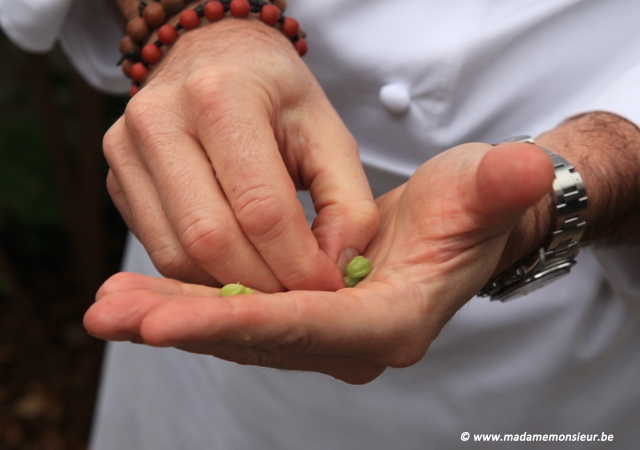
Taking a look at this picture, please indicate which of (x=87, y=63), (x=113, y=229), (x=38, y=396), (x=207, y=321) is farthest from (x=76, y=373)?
(x=207, y=321)

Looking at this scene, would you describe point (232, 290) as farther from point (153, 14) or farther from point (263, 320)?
point (153, 14)

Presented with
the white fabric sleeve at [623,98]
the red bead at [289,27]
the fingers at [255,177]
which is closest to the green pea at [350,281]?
the fingers at [255,177]

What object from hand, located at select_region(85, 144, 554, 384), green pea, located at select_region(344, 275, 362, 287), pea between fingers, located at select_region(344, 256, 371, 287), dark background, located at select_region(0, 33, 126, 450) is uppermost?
hand, located at select_region(85, 144, 554, 384)

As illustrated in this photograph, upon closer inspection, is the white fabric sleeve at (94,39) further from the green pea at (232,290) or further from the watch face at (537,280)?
the watch face at (537,280)

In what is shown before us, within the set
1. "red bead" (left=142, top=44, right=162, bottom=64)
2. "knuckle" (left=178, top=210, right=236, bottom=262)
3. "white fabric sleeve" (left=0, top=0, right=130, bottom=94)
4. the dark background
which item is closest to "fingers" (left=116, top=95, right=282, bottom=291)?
"knuckle" (left=178, top=210, right=236, bottom=262)

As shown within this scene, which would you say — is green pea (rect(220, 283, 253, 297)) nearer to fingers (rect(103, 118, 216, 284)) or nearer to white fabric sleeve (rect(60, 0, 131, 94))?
fingers (rect(103, 118, 216, 284))

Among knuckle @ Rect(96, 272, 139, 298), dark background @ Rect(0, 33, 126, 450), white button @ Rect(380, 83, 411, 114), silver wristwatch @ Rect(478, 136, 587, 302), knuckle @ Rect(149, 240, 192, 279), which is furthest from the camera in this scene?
dark background @ Rect(0, 33, 126, 450)

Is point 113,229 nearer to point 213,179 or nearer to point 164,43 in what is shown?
point 164,43
